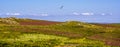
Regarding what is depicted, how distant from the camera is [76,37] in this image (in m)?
58.2

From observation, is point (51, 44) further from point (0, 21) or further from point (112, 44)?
point (0, 21)

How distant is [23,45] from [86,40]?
530 inches

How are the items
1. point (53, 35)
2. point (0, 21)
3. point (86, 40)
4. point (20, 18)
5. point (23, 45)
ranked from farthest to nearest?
point (20, 18)
point (0, 21)
point (53, 35)
point (86, 40)
point (23, 45)

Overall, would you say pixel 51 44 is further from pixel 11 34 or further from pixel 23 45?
pixel 11 34

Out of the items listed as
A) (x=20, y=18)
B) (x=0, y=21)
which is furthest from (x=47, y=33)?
(x=20, y=18)

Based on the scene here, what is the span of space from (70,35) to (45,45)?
15.4 m

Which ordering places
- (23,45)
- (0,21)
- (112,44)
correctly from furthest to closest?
(0,21) < (112,44) < (23,45)

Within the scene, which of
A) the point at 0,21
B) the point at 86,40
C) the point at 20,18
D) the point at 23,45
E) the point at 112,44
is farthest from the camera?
the point at 20,18

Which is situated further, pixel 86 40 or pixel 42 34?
pixel 42 34

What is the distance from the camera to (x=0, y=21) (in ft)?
302

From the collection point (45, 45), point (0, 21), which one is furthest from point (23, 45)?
point (0, 21)

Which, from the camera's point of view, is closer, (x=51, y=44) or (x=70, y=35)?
(x=51, y=44)

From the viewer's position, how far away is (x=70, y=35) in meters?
61.2

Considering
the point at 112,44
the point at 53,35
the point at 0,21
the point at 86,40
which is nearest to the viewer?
the point at 112,44
